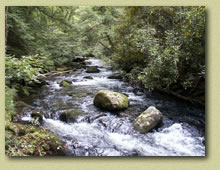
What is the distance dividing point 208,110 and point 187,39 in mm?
1762

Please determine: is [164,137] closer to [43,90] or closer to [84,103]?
[84,103]

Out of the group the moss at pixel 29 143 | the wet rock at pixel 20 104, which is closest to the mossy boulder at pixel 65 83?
the wet rock at pixel 20 104

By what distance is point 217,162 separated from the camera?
3.13 meters

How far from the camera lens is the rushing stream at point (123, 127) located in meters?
3.20

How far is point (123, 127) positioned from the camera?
394 centimetres

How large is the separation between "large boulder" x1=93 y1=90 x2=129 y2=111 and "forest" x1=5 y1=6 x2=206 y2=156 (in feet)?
0.45

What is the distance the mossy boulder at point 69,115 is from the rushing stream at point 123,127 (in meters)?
0.11

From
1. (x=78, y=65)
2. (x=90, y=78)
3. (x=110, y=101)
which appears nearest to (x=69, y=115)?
(x=110, y=101)

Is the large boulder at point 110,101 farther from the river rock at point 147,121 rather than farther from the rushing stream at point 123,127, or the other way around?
the river rock at point 147,121

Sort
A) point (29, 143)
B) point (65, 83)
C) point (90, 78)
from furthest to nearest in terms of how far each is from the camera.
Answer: point (90, 78), point (65, 83), point (29, 143)

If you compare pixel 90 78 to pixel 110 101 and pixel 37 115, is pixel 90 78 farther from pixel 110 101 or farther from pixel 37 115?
pixel 37 115

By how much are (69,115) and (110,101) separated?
1.06 meters

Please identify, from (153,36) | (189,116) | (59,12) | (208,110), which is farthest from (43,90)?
(208,110)

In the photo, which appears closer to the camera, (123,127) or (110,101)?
(123,127)
